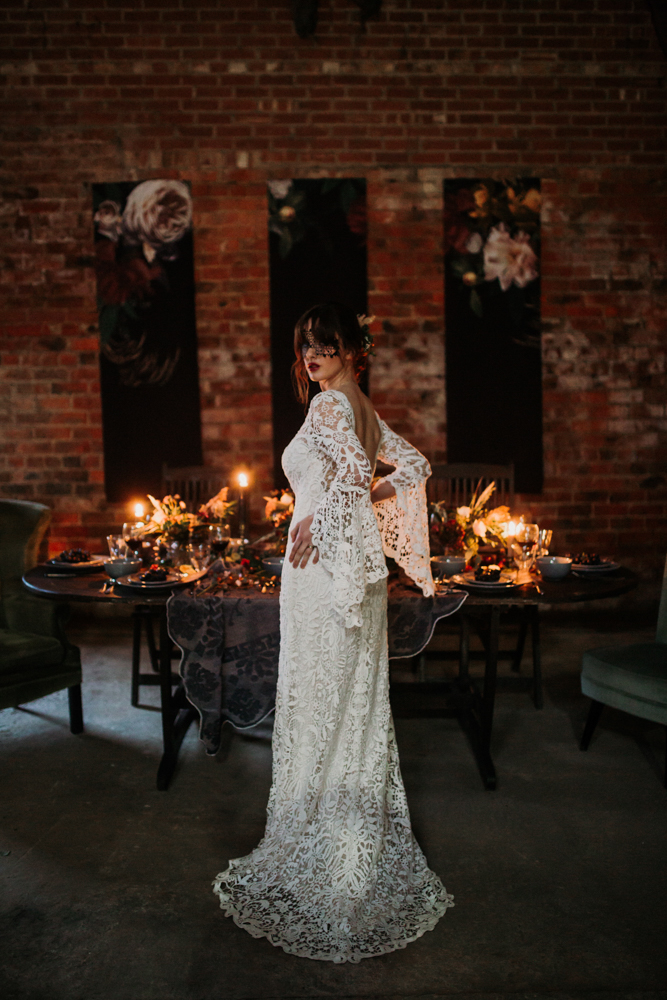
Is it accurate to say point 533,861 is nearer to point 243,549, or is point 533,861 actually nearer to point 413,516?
point 413,516

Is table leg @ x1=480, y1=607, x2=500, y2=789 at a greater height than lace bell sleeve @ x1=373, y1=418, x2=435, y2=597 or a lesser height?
lesser

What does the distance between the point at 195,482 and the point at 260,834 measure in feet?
7.97

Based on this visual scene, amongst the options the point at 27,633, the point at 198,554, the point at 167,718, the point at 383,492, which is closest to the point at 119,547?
the point at 198,554

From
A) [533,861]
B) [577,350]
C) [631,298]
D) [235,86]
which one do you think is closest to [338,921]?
[533,861]

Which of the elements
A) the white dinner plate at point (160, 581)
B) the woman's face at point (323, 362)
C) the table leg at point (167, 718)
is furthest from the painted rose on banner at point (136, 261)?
the woman's face at point (323, 362)

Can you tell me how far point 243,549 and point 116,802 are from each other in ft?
3.66

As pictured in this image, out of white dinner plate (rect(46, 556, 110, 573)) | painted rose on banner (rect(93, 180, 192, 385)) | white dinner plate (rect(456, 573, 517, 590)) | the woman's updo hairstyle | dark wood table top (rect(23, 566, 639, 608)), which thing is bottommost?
dark wood table top (rect(23, 566, 639, 608))

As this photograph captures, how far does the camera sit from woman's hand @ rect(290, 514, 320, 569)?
7.52 feet

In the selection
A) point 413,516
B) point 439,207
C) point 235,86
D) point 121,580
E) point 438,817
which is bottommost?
point 438,817

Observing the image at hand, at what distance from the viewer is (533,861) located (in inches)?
101

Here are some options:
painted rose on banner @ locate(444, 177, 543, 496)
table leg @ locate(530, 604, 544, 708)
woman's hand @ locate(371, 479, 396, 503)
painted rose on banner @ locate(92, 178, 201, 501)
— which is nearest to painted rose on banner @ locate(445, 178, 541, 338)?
painted rose on banner @ locate(444, 177, 543, 496)

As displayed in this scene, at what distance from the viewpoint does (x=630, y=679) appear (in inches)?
120

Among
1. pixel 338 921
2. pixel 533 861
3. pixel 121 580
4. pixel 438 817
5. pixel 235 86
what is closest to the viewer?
pixel 338 921

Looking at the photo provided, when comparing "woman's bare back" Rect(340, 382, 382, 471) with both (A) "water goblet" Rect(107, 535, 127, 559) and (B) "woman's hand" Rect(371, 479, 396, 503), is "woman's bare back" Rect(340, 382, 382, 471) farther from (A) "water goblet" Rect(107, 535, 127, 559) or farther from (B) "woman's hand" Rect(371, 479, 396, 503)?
(A) "water goblet" Rect(107, 535, 127, 559)
